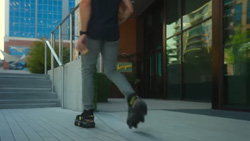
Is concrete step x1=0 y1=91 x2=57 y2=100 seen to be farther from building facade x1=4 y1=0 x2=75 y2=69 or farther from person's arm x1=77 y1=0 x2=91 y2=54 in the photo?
building facade x1=4 y1=0 x2=75 y2=69

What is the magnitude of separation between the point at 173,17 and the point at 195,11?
159 centimetres

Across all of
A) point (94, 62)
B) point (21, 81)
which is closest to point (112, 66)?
point (94, 62)

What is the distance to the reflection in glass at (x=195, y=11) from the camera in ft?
25.2

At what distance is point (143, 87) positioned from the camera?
42.8 ft

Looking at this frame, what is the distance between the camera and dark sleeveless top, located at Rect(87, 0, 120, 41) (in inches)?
97.7

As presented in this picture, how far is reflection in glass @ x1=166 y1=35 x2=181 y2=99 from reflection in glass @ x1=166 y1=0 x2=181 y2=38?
321 mm

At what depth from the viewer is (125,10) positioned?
2686 millimetres

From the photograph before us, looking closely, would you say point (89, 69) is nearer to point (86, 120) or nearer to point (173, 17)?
point (86, 120)

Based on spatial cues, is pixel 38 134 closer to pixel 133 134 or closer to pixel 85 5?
pixel 133 134

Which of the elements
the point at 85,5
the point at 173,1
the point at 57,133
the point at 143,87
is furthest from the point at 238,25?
the point at 143,87

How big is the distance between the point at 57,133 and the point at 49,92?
178 inches

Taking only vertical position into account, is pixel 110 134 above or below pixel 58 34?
below

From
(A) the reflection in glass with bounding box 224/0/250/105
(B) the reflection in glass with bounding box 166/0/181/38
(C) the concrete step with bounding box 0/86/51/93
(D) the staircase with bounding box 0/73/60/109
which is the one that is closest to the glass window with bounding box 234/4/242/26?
(A) the reflection in glass with bounding box 224/0/250/105

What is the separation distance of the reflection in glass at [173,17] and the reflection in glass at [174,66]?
0.32 m
